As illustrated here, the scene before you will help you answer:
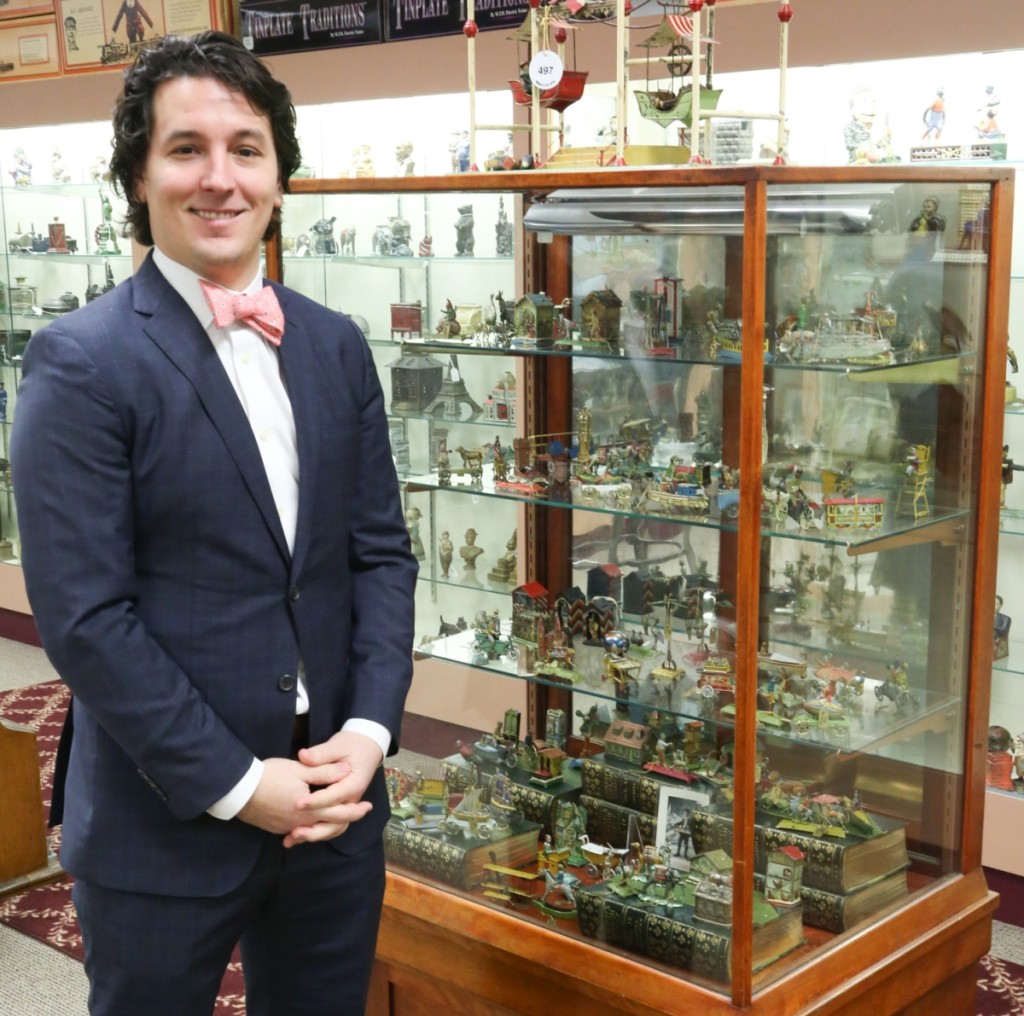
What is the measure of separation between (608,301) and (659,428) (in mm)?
283

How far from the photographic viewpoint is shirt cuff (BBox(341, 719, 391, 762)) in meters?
1.87

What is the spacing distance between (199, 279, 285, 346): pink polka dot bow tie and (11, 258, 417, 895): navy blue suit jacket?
4 centimetres

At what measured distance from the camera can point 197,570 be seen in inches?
68.6

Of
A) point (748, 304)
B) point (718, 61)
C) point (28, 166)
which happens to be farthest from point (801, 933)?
point (28, 166)

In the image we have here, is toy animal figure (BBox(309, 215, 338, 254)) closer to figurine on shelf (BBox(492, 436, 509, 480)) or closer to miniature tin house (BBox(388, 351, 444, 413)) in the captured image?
miniature tin house (BBox(388, 351, 444, 413))

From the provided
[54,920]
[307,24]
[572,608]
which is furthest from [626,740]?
[307,24]

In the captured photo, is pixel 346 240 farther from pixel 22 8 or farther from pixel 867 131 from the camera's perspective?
pixel 22 8

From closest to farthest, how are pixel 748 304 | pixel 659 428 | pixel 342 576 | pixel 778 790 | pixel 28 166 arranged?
pixel 342 576 → pixel 748 304 → pixel 778 790 → pixel 659 428 → pixel 28 166

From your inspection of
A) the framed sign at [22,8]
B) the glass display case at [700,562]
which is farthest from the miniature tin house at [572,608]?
the framed sign at [22,8]

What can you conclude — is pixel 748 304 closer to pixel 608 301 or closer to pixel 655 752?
pixel 608 301

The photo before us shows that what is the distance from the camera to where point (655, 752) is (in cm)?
271

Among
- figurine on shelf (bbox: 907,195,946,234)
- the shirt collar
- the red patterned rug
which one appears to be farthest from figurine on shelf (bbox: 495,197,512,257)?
the red patterned rug

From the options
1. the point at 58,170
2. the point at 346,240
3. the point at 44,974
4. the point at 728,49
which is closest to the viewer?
the point at 346,240

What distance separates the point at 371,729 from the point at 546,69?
1270mm
